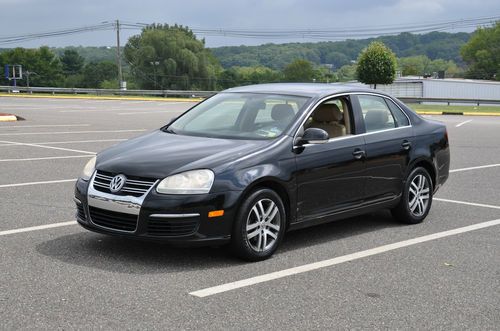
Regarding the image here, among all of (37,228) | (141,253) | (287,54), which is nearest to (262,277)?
(141,253)

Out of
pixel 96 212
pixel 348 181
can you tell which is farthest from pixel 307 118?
pixel 96 212

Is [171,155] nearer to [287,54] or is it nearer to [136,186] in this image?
[136,186]

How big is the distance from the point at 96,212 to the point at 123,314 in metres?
1.50

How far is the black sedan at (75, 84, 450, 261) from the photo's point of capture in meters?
5.41

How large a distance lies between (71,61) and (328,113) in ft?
507

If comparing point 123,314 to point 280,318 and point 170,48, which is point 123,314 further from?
point 170,48

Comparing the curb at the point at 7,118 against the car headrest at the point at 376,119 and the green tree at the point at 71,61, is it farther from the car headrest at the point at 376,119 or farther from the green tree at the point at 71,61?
the green tree at the point at 71,61

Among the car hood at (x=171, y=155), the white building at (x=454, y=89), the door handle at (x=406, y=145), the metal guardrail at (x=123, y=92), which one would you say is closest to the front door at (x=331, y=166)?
the car hood at (x=171, y=155)

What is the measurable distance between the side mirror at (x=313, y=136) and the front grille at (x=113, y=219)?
67.9 inches

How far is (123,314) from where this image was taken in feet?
14.3

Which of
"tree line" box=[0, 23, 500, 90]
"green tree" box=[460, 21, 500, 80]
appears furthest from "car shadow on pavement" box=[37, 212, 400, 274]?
"green tree" box=[460, 21, 500, 80]

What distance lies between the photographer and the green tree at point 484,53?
479 ft

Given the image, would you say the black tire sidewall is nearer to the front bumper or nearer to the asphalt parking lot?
the asphalt parking lot

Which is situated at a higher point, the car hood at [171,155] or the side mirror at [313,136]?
the side mirror at [313,136]
